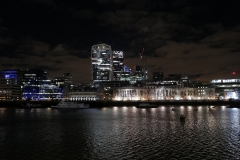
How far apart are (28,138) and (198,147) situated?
2851 cm

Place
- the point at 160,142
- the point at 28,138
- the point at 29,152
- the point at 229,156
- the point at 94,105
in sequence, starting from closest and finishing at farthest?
the point at 229,156 → the point at 29,152 → the point at 160,142 → the point at 28,138 → the point at 94,105

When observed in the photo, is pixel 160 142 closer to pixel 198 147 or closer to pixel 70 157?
pixel 198 147

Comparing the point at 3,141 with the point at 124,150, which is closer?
the point at 124,150

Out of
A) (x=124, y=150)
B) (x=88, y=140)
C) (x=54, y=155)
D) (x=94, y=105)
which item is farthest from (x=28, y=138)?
(x=94, y=105)

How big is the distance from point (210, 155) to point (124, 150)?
1115 centimetres

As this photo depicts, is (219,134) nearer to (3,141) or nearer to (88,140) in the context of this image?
(88,140)

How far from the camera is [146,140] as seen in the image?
46.9 metres

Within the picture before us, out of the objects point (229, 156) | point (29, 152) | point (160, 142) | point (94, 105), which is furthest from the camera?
point (94, 105)

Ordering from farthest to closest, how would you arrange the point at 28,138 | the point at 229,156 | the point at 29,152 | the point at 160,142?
1. the point at 28,138
2. the point at 160,142
3. the point at 29,152
4. the point at 229,156

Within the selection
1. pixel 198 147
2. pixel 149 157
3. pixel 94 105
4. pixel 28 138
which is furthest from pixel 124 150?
pixel 94 105

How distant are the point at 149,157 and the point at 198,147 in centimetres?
909

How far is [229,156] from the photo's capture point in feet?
116

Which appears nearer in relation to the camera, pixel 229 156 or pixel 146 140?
pixel 229 156

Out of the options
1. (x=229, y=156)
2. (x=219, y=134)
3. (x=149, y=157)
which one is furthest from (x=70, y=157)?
(x=219, y=134)
